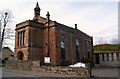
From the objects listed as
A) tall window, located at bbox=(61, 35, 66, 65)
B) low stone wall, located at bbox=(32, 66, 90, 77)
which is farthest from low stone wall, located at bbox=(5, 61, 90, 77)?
tall window, located at bbox=(61, 35, 66, 65)

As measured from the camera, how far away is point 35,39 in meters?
34.3

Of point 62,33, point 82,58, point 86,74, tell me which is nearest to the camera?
point 86,74

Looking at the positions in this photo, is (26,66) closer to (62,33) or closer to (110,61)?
(62,33)

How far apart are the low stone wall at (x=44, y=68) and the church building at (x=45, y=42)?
3120mm

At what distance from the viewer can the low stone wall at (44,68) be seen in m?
20.7

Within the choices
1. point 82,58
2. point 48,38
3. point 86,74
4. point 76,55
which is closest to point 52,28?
point 48,38

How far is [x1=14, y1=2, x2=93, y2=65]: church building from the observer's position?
109 feet

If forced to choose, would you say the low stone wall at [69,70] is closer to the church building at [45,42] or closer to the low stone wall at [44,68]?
the low stone wall at [44,68]

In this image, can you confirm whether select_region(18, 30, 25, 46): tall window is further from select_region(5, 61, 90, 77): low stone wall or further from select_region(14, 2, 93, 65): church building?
select_region(5, 61, 90, 77): low stone wall

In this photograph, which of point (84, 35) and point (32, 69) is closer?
point (32, 69)

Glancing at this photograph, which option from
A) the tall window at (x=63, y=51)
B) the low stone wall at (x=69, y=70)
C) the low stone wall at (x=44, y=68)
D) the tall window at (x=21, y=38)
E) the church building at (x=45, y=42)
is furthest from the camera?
the tall window at (x=63, y=51)

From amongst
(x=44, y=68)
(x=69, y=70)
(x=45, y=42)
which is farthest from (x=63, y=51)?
(x=69, y=70)

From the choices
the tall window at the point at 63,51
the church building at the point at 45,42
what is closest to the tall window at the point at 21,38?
the church building at the point at 45,42

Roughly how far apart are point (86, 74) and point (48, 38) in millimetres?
16480
